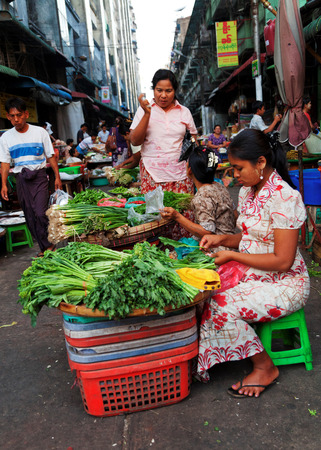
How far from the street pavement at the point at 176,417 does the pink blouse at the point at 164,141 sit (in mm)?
1991

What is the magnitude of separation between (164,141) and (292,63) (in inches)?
62.3

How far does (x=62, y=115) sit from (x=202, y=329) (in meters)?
17.9

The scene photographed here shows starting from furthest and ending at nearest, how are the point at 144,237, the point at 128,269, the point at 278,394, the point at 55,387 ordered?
the point at 144,237 → the point at 55,387 → the point at 278,394 → the point at 128,269

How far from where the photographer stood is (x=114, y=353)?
1.95 meters

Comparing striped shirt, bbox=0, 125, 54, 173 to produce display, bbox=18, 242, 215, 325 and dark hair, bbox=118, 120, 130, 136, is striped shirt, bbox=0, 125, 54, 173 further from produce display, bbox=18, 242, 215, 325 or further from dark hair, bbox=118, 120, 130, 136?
dark hair, bbox=118, 120, 130, 136

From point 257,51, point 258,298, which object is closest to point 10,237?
point 258,298

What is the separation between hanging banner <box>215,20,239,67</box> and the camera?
1515cm

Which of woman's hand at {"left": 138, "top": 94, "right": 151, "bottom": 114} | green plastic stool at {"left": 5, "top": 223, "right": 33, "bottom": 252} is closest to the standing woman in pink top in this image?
woman's hand at {"left": 138, "top": 94, "right": 151, "bottom": 114}

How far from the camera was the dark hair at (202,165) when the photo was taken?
2898mm

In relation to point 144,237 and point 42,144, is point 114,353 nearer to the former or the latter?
point 144,237

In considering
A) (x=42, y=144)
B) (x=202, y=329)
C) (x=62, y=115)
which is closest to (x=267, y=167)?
(x=202, y=329)

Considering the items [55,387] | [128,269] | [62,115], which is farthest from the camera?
[62,115]

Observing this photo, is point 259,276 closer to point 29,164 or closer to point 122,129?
point 29,164

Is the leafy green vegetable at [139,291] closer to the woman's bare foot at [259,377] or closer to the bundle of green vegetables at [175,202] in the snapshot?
the woman's bare foot at [259,377]
